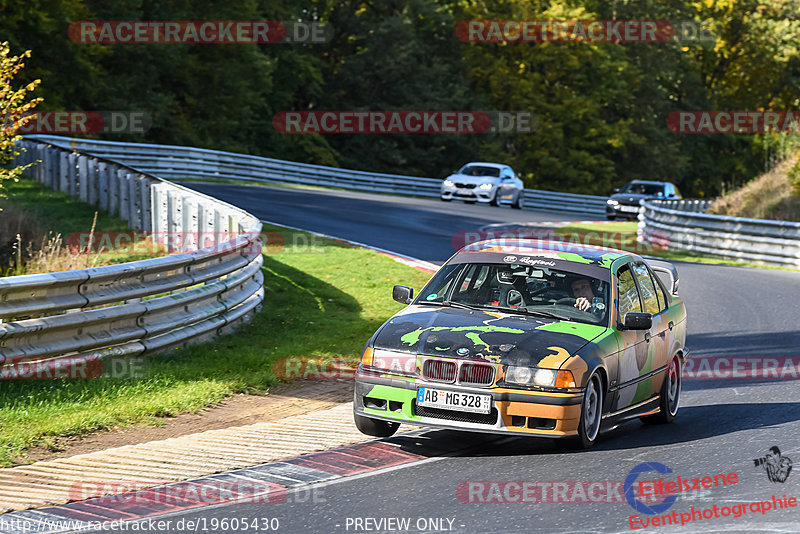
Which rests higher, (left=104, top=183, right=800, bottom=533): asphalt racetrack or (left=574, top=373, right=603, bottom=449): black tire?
(left=574, top=373, right=603, bottom=449): black tire

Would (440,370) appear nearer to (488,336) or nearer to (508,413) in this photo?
(488,336)

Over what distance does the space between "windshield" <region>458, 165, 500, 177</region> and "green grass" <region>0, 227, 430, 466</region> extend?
19.5 metres

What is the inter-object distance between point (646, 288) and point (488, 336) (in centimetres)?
246

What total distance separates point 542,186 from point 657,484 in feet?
192

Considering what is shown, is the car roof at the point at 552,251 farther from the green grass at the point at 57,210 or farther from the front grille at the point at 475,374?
the green grass at the point at 57,210

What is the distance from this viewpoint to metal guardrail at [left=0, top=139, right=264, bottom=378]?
30.5 feet

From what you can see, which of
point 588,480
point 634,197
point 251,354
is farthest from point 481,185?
point 588,480

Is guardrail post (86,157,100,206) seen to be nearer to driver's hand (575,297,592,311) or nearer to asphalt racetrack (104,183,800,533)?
asphalt racetrack (104,183,800,533)

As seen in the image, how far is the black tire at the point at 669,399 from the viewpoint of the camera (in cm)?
995

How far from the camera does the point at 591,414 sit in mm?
8445

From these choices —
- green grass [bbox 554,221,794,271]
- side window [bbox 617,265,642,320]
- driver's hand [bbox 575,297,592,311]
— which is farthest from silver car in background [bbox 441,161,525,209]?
driver's hand [bbox 575,297,592,311]

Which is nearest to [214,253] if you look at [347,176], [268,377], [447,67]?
[268,377]

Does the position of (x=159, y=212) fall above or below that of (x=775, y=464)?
above

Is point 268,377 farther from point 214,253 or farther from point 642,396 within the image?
point 642,396
